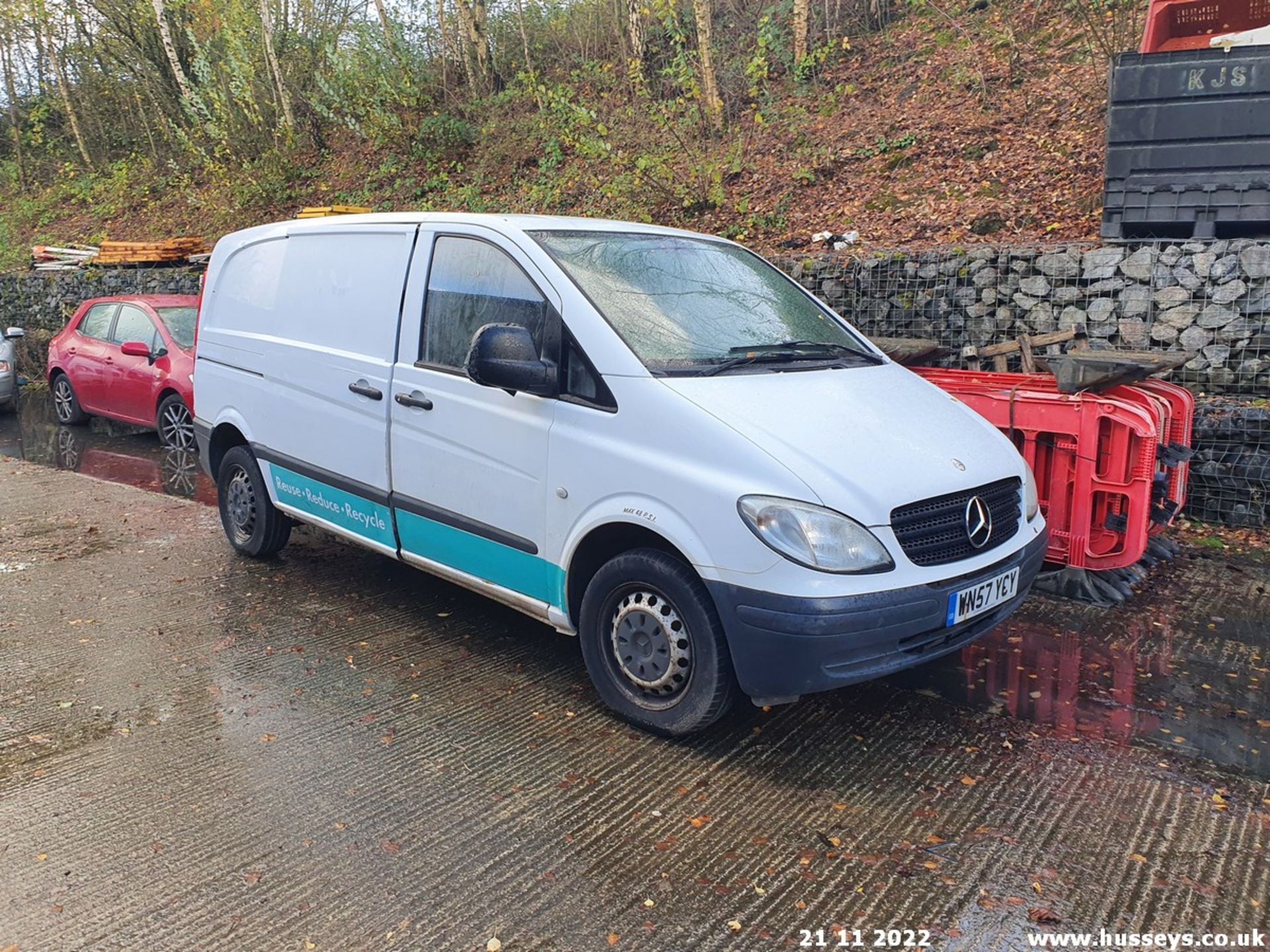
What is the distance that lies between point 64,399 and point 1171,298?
38.8 feet

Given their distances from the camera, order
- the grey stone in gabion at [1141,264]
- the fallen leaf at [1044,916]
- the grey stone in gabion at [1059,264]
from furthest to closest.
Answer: the grey stone in gabion at [1059,264] → the grey stone in gabion at [1141,264] → the fallen leaf at [1044,916]

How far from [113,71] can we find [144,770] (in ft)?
86.9

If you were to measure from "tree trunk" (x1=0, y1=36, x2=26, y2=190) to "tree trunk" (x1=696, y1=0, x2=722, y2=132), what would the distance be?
71.0ft

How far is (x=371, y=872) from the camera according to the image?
3.02 meters

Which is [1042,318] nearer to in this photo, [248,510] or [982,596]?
[982,596]

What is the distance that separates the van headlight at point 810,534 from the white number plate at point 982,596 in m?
0.41

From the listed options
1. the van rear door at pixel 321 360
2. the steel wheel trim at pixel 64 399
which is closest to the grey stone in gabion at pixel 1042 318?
the van rear door at pixel 321 360

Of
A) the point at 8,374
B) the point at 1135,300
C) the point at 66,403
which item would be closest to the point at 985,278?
the point at 1135,300

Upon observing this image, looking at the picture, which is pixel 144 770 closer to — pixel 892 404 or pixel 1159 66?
pixel 892 404

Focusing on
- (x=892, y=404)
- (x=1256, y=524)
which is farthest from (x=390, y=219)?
(x=1256, y=524)

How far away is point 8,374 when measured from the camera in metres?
12.8

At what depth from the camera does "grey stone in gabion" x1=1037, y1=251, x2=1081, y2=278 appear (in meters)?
7.61

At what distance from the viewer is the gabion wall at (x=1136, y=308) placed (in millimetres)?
6516

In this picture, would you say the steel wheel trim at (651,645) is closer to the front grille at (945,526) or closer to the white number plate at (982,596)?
the front grille at (945,526)
